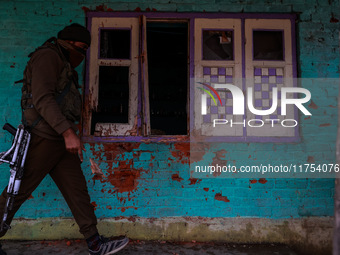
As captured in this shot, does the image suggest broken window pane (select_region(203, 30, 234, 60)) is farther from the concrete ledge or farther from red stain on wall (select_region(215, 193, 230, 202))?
the concrete ledge

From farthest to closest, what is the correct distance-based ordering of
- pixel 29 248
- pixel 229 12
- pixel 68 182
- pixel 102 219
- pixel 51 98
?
pixel 229 12 → pixel 102 219 → pixel 29 248 → pixel 68 182 → pixel 51 98

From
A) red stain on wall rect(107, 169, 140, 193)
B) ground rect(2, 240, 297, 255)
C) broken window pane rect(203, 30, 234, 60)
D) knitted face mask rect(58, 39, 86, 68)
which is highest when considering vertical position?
broken window pane rect(203, 30, 234, 60)

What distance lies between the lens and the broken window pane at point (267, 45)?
3.38 m

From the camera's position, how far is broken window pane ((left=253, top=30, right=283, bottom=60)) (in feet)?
11.1

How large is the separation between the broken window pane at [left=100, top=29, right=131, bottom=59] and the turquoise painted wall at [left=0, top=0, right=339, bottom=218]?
26 cm

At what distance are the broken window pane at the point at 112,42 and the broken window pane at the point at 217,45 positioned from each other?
2.94 ft

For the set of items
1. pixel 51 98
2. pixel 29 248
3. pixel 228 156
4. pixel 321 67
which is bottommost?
pixel 29 248

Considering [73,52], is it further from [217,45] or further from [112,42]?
[217,45]

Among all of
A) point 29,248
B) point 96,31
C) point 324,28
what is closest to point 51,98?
point 96,31

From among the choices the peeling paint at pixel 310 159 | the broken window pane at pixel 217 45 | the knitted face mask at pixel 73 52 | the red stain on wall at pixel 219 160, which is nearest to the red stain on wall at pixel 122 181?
the red stain on wall at pixel 219 160

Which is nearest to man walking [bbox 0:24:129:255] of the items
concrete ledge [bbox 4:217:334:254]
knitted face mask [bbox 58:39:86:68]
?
knitted face mask [bbox 58:39:86:68]

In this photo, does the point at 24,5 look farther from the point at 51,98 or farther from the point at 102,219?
the point at 102,219

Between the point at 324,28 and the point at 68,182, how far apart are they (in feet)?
10.3

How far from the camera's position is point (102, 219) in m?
3.11
